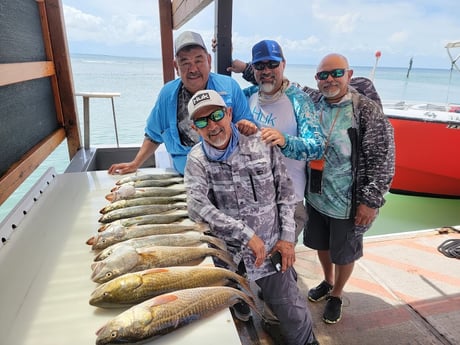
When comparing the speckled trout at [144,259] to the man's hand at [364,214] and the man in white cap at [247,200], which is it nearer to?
the man in white cap at [247,200]

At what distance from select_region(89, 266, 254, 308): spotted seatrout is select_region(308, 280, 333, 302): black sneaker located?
183 cm

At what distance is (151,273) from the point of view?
47.2 inches

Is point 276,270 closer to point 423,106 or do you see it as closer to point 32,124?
point 32,124

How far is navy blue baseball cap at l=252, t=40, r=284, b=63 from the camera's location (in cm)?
221

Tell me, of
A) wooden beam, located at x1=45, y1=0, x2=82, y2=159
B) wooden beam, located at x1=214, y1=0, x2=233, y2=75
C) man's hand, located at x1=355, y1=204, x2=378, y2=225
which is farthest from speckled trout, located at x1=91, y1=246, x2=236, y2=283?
wooden beam, located at x1=45, y1=0, x2=82, y2=159

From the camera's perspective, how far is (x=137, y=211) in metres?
1.84

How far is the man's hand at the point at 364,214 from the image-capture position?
2.17 m

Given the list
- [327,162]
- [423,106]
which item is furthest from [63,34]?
[423,106]

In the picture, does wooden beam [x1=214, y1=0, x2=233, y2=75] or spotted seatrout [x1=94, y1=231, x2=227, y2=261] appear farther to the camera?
wooden beam [x1=214, y1=0, x2=233, y2=75]

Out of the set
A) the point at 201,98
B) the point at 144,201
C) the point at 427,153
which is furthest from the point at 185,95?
the point at 427,153

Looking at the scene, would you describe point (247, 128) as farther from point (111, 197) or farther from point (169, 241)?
point (111, 197)

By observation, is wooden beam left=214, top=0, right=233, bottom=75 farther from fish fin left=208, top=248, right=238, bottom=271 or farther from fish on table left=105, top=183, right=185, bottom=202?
fish fin left=208, top=248, right=238, bottom=271

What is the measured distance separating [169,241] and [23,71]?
7.23 ft

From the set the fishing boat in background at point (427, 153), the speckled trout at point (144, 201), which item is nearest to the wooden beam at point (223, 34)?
the speckled trout at point (144, 201)
